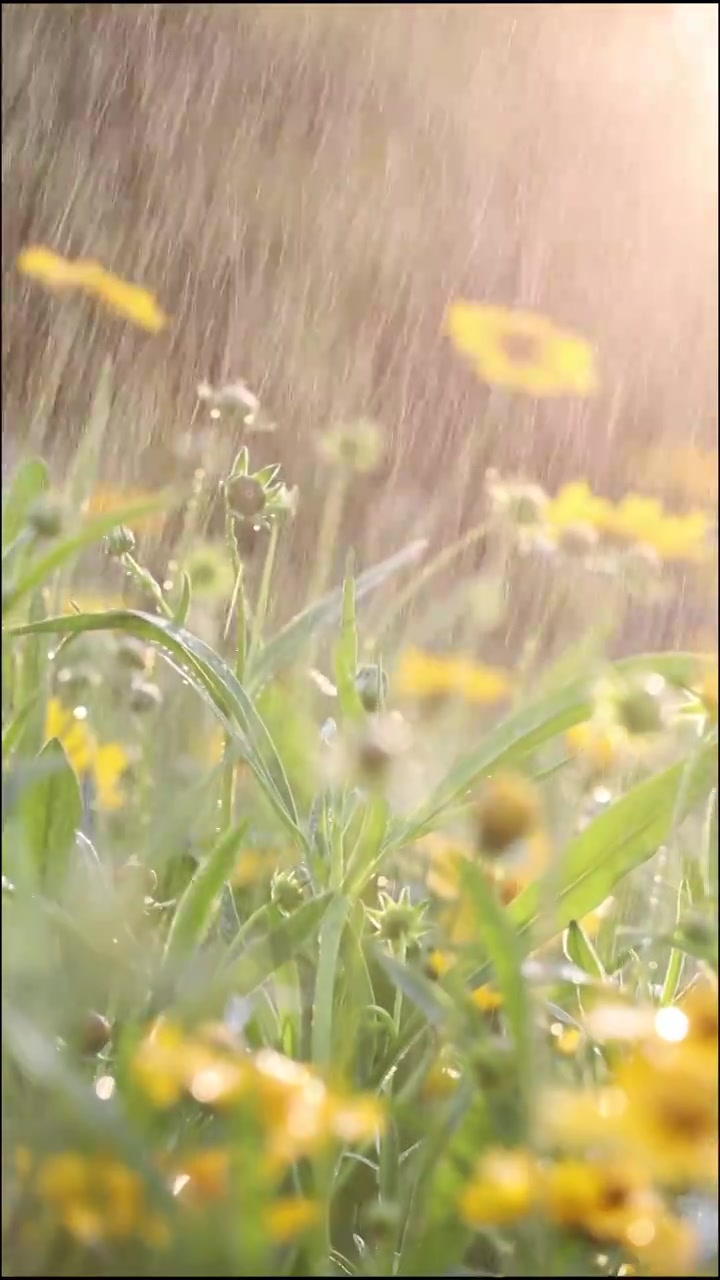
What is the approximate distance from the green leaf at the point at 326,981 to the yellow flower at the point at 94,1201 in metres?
0.09

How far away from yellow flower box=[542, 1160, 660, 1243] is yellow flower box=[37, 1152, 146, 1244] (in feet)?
0.14

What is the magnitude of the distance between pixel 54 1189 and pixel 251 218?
1500mm

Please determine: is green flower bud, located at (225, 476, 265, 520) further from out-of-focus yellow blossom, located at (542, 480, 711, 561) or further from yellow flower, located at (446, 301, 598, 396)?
yellow flower, located at (446, 301, 598, 396)

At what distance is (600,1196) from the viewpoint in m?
0.15

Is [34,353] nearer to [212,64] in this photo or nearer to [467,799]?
[212,64]

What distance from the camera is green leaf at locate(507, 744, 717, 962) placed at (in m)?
0.25

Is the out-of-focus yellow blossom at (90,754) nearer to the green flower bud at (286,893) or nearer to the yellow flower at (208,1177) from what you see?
the green flower bud at (286,893)

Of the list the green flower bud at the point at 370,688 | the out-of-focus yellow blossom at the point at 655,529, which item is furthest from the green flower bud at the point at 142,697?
the out-of-focus yellow blossom at the point at 655,529

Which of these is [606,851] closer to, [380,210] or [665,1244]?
[665,1244]

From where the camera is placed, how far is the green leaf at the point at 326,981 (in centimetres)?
23

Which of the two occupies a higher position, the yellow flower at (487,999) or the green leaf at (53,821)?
the green leaf at (53,821)

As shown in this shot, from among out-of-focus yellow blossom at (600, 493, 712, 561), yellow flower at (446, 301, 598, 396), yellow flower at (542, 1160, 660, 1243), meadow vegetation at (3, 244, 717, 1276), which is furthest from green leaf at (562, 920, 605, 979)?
yellow flower at (446, 301, 598, 396)

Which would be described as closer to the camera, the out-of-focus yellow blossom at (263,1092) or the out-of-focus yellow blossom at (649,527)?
the out-of-focus yellow blossom at (263,1092)

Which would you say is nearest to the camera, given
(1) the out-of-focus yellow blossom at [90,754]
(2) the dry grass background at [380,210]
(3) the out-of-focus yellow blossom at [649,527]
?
(1) the out-of-focus yellow blossom at [90,754]
